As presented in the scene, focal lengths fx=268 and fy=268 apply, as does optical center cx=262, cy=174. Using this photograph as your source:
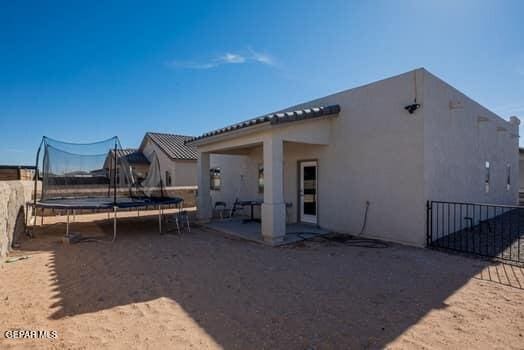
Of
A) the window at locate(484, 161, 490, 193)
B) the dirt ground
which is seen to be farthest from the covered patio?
the window at locate(484, 161, 490, 193)

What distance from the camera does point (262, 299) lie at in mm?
3539

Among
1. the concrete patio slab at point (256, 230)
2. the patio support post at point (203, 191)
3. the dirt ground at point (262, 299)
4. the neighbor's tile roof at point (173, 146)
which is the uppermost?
the neighbor's tile roof at point (173, 146)

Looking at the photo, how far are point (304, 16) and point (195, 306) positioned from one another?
814 cm

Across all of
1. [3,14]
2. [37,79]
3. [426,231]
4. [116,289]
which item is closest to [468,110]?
[426,231]

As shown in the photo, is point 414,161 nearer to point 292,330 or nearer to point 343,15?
point 343,15

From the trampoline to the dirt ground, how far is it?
285cm

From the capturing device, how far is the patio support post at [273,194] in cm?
652

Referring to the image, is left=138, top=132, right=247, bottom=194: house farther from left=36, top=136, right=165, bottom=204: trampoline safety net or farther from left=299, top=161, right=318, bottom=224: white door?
left=299, top=161, right=318, bottom=224: white door

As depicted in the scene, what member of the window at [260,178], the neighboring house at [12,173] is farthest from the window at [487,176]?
the neighboring house at [12,173]

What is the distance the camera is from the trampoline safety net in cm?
856

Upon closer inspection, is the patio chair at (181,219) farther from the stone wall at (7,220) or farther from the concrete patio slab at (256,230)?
the stone wall at (7,220)

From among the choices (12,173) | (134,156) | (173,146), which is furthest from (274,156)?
(134,156)

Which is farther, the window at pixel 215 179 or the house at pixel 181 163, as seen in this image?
the window at pixel 215 179

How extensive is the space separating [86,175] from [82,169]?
0.52 m
